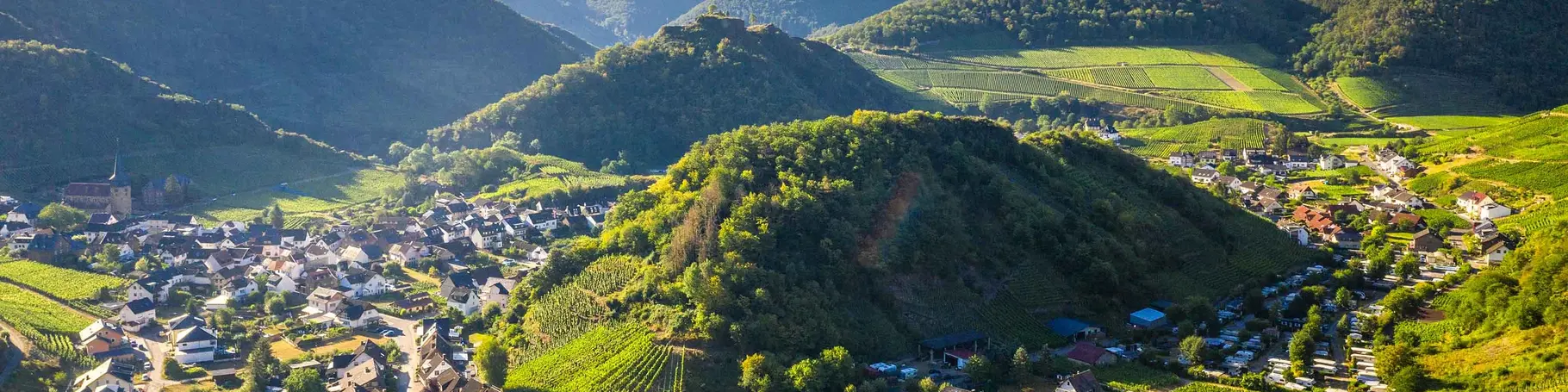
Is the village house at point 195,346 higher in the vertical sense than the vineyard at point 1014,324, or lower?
higher

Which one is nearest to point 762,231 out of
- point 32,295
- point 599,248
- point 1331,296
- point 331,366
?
point 599,248

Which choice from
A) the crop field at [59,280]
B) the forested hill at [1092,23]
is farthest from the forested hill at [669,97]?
the crop field at [59,280]

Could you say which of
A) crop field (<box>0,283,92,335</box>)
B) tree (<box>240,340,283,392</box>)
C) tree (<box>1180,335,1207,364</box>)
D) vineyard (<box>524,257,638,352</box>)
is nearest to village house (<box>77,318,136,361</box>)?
crop field (<box>0,283,92,335</box>)

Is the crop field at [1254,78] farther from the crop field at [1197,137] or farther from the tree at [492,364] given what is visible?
the tree at [492,364]

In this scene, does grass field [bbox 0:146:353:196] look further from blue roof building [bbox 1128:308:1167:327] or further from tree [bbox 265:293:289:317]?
blue roof building [bbox 1128:308:1167:327]

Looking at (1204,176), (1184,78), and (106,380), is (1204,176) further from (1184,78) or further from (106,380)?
(106,380)
